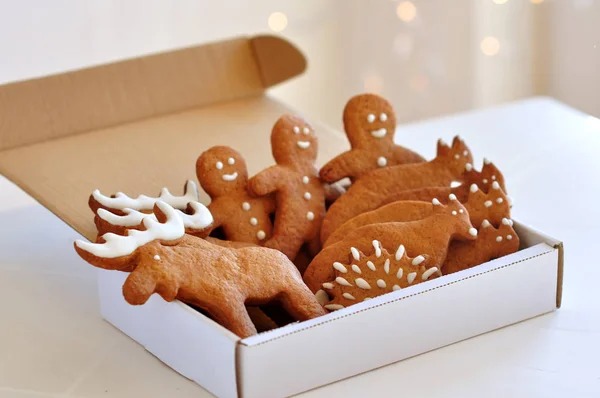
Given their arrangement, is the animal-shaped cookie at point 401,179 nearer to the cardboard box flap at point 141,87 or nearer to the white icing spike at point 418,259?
the white icing spike at point 418,259

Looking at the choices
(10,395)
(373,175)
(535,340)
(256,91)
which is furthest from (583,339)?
(256,91)

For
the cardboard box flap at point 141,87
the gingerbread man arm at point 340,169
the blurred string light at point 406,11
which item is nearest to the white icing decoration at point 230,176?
the gingerbread man arm at point 340,169

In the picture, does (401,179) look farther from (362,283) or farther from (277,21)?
(277,21)

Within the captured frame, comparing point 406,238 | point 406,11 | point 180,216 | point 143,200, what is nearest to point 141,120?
point 143,200

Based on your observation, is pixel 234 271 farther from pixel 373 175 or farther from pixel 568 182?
pixel 568 182

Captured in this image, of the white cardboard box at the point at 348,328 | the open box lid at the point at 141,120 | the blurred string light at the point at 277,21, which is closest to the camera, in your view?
the white cardboard box at the point at 348,328

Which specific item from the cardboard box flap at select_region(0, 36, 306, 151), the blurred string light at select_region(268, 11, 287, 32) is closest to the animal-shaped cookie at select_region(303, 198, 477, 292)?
the cardboard box flap at select_region(0, 36, 306, 151)
